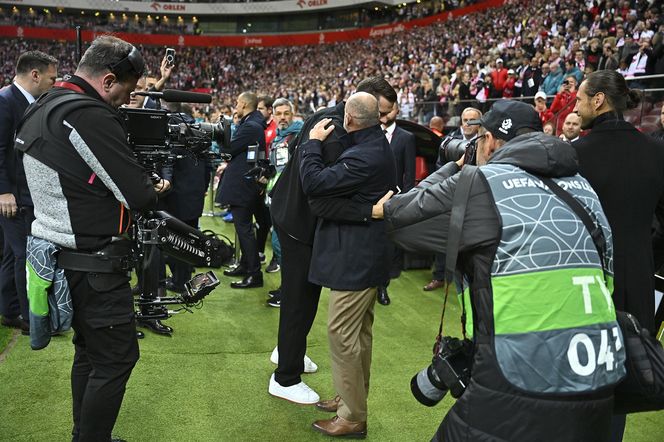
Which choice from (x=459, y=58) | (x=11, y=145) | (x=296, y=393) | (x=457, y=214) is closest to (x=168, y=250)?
(x=296, y=393)

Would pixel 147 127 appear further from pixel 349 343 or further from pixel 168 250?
pixel 349 343

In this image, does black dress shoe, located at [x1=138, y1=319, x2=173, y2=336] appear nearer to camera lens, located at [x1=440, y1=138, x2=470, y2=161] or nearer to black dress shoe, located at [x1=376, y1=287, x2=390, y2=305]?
black dress shoe, located at [x1=376, y1=287, x2=390, y2=305]

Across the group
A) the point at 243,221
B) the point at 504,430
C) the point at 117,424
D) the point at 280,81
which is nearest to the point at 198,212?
the point at 243,221

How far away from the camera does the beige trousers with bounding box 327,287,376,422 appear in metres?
2.85

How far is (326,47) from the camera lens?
34.3 m

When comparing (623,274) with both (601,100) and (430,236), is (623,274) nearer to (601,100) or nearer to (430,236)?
(601,100)

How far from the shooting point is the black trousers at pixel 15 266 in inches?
153

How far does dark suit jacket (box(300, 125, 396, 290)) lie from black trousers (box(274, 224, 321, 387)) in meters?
0.24

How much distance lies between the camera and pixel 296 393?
334cm

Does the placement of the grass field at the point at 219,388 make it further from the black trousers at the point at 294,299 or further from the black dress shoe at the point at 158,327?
the black trousers at the point at 294,299

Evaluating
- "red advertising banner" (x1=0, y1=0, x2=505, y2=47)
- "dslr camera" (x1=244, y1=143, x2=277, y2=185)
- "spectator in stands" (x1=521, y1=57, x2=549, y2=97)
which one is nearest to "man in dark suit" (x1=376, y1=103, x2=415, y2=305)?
"dslr camera" (x1=244, y1=143, x2=277, y2=185)

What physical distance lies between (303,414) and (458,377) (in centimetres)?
170

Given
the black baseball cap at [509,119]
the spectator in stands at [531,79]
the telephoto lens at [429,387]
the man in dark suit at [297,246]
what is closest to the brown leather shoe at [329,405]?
the man in dark suit at [297,246]

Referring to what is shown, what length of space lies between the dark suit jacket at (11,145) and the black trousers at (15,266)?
0.13m
